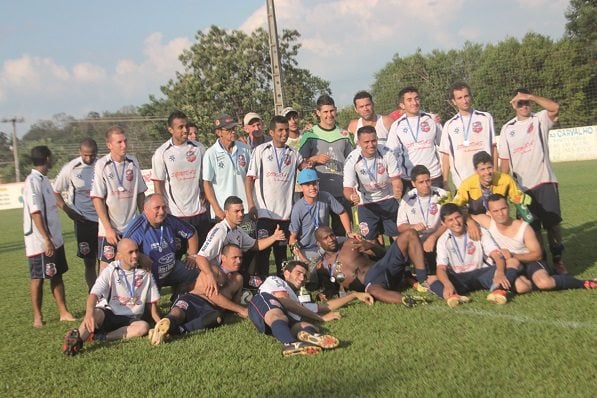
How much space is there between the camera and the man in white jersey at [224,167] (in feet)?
24.6

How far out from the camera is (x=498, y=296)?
5.67m

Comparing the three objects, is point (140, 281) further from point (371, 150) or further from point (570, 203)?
point (570, 203)

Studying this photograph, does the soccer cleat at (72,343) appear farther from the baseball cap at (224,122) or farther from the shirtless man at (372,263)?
the baseball cap at (224,122)

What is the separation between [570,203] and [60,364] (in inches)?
478

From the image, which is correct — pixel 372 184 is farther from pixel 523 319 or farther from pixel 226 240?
pixel 523 319

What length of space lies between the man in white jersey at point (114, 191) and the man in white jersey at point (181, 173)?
346mm

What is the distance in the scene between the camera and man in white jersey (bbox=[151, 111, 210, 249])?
290 inches

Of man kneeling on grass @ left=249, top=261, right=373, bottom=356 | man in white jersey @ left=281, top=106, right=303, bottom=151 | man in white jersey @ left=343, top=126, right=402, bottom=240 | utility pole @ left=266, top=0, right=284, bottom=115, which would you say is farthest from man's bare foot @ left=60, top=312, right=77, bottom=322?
utility pole @ left=266, top=0, right=284, bottom=115

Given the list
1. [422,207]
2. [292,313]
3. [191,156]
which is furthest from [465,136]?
[191,156]

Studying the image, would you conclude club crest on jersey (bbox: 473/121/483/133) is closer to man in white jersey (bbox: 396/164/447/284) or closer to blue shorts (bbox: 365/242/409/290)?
man in white jersey (bbox: 396/164/447/284)

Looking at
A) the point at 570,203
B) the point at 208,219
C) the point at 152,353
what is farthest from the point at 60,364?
the point at 570,203

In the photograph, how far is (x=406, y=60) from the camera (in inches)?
2299

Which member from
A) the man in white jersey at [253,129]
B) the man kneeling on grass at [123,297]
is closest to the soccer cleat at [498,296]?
the man kneeling on grass at [123,297]

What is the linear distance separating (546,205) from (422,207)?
1.42 meters
